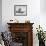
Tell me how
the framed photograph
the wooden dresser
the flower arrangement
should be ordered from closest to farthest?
the flower arrangement < the wooden dresser < the framed photograph

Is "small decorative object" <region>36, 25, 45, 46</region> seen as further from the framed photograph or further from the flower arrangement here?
the framed photograph

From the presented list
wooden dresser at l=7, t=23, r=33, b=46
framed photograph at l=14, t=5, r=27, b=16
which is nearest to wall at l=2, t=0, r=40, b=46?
framed photograph at l=14, t=5, r=27, b=16

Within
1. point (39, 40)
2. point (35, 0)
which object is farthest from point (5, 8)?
point (39, 40)

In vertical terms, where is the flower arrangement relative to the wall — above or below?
below

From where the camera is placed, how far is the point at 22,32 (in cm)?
532

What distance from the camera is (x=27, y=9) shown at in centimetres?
542

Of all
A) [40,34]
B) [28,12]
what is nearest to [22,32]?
[40,34]

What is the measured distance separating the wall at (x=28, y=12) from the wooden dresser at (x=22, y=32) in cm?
22

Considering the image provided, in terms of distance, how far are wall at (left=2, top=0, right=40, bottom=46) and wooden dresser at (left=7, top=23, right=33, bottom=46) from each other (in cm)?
22

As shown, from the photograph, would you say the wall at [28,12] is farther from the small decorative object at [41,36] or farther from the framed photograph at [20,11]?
the small decorative object at [41,36]

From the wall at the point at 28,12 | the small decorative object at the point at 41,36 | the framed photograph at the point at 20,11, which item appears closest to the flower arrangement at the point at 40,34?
the small decorative object at the point at 41,36

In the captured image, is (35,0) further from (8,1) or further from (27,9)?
(8,1)

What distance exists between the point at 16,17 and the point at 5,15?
0.43 m

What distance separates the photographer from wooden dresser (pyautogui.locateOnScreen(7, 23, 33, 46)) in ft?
17.2
